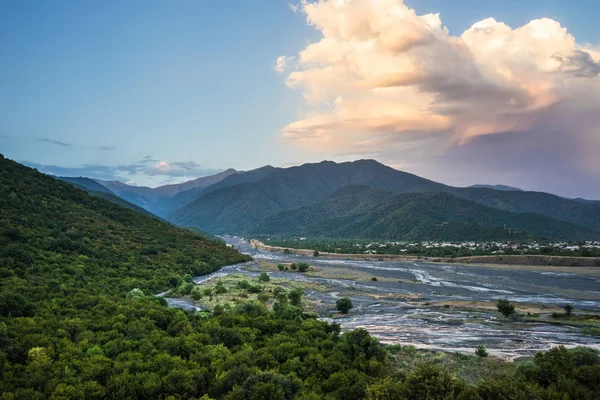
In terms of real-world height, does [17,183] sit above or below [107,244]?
above

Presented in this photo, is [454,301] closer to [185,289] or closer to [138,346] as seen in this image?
[185,289]

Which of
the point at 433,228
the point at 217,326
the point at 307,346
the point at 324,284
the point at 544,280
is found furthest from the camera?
the point at 433,228

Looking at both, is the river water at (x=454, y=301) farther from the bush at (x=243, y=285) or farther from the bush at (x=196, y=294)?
the bush at (x=243, y=285)

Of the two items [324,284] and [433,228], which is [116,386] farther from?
[433,228]

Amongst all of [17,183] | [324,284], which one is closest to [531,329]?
[324,284]

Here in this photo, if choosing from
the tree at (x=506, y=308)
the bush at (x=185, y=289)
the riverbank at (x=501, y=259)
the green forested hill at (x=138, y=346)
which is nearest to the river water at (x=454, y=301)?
the tree at (x=506, y=308)

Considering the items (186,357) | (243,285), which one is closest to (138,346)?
(186,357)

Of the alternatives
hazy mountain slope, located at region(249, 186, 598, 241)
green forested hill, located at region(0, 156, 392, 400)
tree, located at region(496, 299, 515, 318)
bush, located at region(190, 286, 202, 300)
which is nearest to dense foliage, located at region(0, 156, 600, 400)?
green forested hill, located at region(0, 156, 392, 400)

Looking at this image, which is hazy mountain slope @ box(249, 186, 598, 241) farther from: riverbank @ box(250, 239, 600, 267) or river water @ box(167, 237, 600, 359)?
river water @ box(167, 237, 600, 359)
